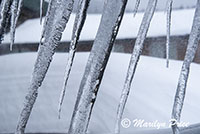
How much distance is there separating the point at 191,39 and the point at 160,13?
40 centimetres

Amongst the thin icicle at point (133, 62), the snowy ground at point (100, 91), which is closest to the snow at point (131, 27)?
the snowy ground at point (100, 91)

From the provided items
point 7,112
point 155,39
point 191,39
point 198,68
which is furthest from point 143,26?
point 7,112

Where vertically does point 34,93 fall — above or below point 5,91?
above

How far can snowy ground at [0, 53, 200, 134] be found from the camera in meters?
0.49

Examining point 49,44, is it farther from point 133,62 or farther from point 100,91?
point 100,91

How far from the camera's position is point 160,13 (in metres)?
0.66

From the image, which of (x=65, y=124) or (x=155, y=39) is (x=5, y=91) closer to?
(x=65, y=124)

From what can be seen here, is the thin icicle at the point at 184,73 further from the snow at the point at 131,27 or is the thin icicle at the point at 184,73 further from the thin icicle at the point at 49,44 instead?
the snow at the point at 131,27

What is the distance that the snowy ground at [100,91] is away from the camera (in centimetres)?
49

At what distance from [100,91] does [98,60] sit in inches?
15.6

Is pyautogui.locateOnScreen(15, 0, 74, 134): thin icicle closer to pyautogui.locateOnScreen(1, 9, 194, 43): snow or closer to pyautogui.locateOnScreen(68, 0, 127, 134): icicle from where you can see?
pyautogui.locateOnScreen(68, 0, 127, 134): icicle

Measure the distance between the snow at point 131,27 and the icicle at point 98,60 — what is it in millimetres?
441

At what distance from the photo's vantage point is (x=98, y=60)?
0.20 m

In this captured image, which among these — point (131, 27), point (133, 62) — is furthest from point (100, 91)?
point (133, 62)
